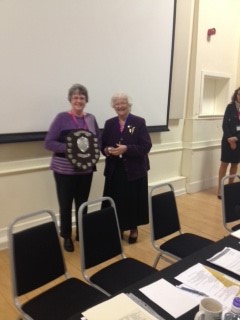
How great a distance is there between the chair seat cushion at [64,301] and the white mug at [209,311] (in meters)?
0.69

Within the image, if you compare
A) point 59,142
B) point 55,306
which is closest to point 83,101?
point 59,142

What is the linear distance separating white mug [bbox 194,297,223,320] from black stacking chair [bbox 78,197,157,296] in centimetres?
80

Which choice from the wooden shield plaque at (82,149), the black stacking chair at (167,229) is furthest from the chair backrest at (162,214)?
the wooden shield plaque at (82,149)

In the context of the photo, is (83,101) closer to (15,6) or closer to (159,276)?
(15,6)

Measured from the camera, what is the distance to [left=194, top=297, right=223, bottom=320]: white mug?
0.93m

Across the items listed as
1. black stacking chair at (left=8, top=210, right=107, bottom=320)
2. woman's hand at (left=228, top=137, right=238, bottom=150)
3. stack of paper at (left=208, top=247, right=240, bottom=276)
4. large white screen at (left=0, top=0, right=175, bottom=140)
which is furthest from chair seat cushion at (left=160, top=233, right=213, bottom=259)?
woman's hand at (left=228, top=137, right=238, bottom=150)

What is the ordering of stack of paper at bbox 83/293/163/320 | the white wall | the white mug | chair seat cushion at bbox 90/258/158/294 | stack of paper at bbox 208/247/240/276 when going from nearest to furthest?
the white mug < stack of paper at bbox 83/293/163/320 < stack of paper at bbox 208/247/240/276 < chair seat cushion at bbox 90/258/158/294 < the white wall

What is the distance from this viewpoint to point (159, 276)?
1333mm

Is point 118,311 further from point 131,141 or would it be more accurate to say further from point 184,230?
point 184,230

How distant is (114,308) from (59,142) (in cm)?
181

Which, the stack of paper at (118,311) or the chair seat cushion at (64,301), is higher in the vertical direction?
the stack of paper at (118,311)

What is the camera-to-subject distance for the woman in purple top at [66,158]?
2693 mm

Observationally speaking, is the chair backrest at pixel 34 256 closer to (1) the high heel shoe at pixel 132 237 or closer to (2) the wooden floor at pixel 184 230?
(2) the wooden floor at pixel 184 230

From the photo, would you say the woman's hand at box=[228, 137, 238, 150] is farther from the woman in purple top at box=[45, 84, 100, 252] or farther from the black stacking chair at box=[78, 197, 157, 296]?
the black stacking chair at box=[78, 197, 157, 296]
